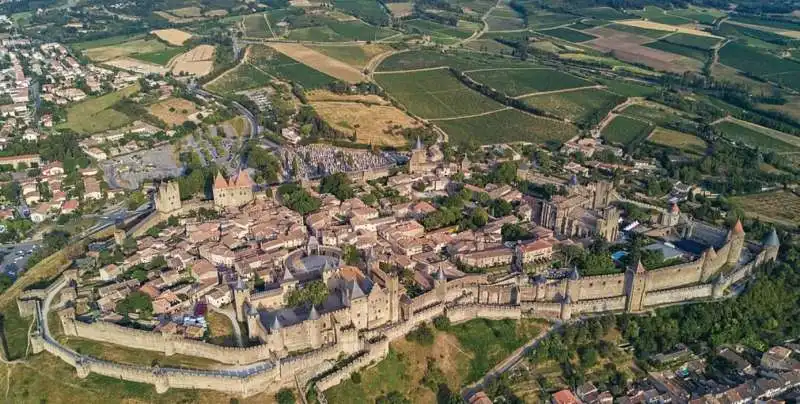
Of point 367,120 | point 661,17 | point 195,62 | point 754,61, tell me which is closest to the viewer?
point 367,120

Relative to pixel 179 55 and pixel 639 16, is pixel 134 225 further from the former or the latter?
pixel 639 16

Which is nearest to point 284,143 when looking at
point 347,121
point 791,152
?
point 347,121

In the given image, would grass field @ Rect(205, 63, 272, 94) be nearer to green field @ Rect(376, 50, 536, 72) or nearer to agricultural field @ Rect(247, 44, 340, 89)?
agricultural field @ Rect(247, 44, 340, 89)

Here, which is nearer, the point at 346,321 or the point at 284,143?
the point at 346,321

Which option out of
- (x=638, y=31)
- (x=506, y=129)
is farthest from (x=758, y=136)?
(x=638, y=31)

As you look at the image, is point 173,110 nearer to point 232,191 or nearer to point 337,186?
point 232,191

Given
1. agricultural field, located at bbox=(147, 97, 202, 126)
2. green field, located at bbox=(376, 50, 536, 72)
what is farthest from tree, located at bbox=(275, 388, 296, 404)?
green field, located at bbox=(376, 50, 536, 72)
